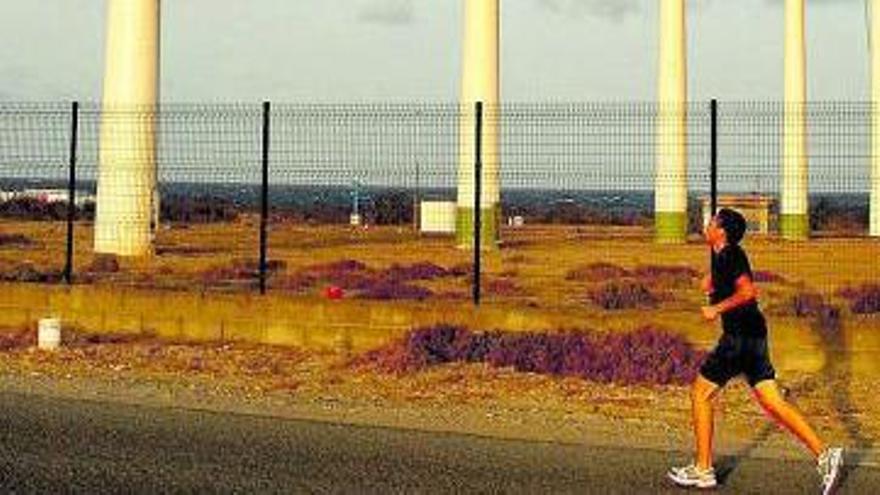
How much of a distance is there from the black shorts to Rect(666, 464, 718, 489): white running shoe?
0.62m

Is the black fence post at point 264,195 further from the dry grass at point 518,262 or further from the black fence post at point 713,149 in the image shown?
the black fence post at point 713,149

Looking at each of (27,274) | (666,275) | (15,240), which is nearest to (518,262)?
(666,275)

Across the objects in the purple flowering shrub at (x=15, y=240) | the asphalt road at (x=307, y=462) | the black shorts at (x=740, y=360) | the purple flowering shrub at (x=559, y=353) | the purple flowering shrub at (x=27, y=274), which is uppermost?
the purple flowering shrub at (x=15, y=240)

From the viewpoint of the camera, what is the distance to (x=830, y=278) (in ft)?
105

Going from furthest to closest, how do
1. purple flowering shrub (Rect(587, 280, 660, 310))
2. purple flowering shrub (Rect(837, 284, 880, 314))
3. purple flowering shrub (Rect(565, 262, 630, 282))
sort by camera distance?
purple flowering shrub (Rect(565, 262, 630, 282))
purple flowering shrub (Rect(587, 280, 660, 310))
purple flowering shrub (Rect(837, 284, 880, 314))

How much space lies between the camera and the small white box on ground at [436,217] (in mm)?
53031

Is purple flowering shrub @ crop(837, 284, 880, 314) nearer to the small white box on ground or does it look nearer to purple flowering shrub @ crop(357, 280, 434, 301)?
purple flowering shrub @ crop(357, 280, 434, 301)

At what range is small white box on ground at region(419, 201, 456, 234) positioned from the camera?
53031 mm

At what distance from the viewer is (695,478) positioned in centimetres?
990

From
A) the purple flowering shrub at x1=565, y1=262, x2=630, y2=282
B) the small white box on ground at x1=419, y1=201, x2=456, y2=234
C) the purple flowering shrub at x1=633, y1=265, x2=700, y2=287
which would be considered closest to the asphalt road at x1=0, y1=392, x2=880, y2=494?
the purple flowering shrub at x1=633, y1=265, x2=700, y2=287

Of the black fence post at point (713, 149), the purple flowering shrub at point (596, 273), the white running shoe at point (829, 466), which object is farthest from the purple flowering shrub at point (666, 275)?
the white running shoe at point (829, 466)

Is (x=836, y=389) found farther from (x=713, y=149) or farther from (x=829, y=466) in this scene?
(x=829, y=466)

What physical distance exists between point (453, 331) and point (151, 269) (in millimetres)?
14017

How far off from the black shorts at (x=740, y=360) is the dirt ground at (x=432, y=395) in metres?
1.91
